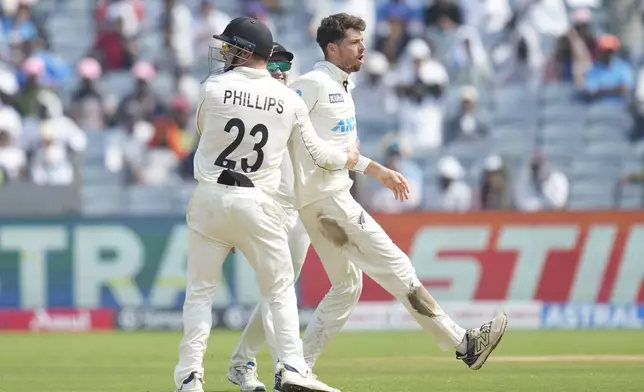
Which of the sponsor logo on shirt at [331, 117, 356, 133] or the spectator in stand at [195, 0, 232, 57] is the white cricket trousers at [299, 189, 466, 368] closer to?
the sponsor logo on shirt at [331, 117, 356, 133]

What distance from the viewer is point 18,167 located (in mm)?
18000

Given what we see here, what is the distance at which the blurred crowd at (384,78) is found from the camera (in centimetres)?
1792

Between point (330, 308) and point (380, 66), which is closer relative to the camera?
point (330, 308)

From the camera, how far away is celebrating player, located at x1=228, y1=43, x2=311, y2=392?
9008 mm

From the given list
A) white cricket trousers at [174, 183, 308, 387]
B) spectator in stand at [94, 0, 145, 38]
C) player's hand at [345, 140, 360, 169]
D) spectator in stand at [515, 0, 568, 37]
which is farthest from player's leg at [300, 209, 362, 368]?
spectator in stand at [94, 0, 145, 38]

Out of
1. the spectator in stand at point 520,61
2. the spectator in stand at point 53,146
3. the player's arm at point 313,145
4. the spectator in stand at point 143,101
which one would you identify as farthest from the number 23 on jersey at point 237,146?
the spectator in stand at point 520,61

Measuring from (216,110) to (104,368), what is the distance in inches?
152

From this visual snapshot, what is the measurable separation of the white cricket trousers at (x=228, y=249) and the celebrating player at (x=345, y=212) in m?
0.87

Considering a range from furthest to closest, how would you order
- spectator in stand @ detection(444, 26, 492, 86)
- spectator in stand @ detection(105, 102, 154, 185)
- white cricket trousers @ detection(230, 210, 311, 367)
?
spectator in stand @ detection(444, 26, 492, 86), spectator in stand @ detection(105, 102, 154, 185), white cricket trousers @ detection(230, 210, 311, 367)

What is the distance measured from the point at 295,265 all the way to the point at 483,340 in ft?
4.82

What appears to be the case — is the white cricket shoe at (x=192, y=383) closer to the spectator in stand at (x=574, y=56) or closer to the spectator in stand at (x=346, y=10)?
the spectator in stand at (x=574, y=56)

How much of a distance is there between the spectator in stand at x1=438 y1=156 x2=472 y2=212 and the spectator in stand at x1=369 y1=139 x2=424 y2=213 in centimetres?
31

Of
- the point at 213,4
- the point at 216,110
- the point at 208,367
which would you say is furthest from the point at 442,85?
the point at 216,110

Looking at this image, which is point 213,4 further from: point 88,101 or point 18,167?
point 18,167
